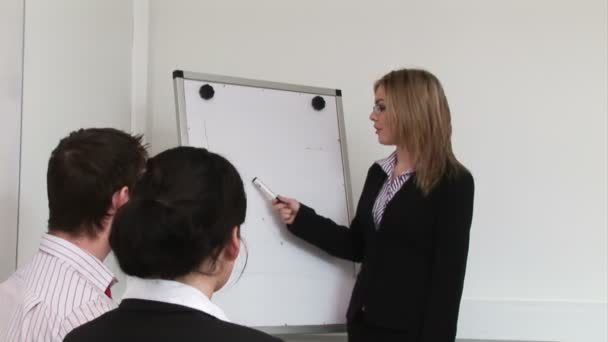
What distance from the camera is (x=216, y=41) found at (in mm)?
2467

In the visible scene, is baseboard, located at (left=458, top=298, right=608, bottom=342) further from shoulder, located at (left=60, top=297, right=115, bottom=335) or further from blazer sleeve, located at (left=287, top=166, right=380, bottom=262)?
shoulder, located at (left=60, top=297, right=115, bottom=335)

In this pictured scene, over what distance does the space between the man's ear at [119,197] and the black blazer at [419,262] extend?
847 mm

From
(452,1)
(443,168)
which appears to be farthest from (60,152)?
(452,1)

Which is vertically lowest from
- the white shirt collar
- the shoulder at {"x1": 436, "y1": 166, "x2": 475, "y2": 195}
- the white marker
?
the white shirt collar

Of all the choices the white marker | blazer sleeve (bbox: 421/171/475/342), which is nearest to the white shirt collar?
blazer sleeve (bbox: 421/171/475/342)

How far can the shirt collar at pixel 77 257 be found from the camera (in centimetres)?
118

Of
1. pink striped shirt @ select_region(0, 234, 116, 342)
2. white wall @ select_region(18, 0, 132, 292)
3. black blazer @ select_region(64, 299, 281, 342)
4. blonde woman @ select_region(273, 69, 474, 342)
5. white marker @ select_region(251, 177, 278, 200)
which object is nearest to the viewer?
black blazer @ select_region(64, 299, 281, 342)

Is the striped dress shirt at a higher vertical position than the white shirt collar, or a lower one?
higher

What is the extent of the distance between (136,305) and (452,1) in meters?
1.95

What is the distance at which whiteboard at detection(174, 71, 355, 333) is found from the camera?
1.93 m

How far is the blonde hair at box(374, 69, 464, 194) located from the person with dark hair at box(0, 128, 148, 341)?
860 millimetres

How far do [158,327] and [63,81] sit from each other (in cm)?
125

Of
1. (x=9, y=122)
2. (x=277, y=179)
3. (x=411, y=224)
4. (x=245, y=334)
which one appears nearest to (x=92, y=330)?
(x=245, y=334)

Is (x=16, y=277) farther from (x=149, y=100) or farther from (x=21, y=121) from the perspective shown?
(x=149, y=100)
